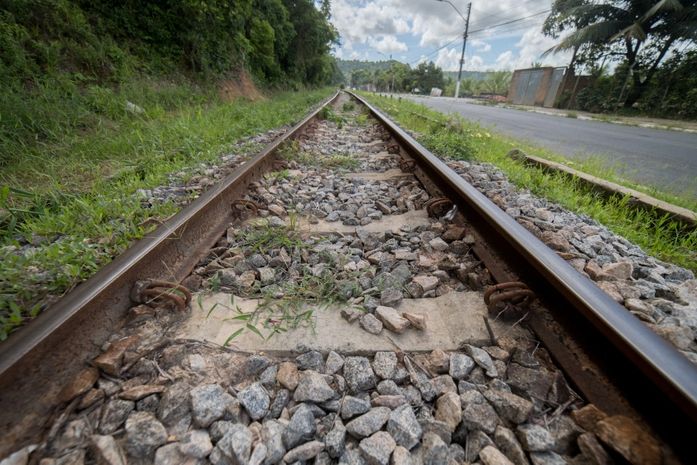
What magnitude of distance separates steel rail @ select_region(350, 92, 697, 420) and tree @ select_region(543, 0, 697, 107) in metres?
25.0

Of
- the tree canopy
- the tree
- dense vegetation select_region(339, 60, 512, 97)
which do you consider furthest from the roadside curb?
dense vegetation select_region(339, 60, 512, 97)

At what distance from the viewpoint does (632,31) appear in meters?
18.4

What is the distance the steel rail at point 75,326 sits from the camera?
2.50 feet

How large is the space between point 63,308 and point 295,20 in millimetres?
23137

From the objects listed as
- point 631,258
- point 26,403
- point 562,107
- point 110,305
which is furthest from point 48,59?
point 562,107

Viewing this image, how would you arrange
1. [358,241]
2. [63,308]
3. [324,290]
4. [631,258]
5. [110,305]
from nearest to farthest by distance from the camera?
[63,308] → [110,305] → [324,290] → [631,258] → [358,241]

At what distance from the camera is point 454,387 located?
0.96 m

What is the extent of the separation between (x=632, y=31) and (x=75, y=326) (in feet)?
89.8

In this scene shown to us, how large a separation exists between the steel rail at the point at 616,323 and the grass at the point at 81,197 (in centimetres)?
170

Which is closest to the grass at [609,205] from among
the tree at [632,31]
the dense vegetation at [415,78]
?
the tree at [632,31]

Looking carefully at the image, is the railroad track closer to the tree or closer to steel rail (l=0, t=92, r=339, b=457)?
steel rail (l=0, t=92, r=339, b=457)

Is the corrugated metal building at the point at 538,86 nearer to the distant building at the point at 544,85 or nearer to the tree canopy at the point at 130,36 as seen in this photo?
the distant building at the point at 544,85

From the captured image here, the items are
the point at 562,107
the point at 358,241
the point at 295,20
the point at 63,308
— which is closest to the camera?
the point at 63,308

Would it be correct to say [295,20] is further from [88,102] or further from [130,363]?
[130,363]
